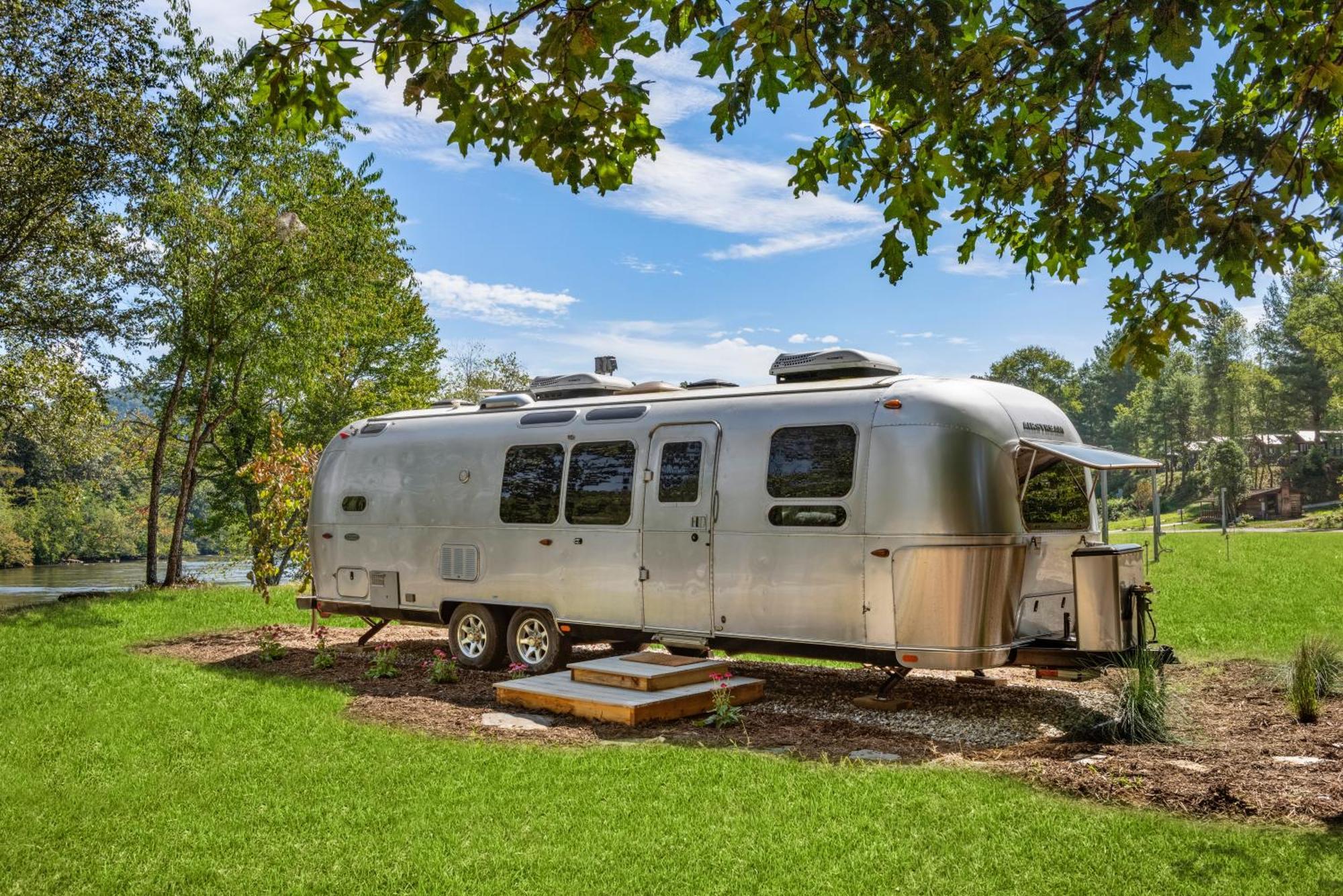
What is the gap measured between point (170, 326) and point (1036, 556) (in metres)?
18.8

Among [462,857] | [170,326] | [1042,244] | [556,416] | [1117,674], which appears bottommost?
[462,857]

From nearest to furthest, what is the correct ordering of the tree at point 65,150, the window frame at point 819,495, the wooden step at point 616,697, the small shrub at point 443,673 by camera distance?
the wooden step at point 616,697 < the window frame at point 819,495 < the small shrub at point 443,673 < the tree at point 65,150

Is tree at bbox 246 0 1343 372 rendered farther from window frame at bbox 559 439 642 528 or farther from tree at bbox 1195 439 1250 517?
tree at bbox 1195 439 1250 517

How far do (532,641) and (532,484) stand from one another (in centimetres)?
167

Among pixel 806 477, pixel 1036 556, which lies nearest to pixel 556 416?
pixel 806 477

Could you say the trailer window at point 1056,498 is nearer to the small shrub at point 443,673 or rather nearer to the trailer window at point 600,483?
the trailer window at point 600,483

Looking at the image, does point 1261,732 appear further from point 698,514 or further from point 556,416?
point 556,416

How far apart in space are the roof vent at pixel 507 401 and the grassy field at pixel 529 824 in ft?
14.4

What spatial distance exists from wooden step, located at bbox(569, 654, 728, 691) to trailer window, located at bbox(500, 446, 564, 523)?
76.1 inches

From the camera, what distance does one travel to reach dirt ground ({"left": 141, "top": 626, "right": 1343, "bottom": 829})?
19.3 feet

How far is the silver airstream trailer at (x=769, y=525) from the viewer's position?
27.2 feet

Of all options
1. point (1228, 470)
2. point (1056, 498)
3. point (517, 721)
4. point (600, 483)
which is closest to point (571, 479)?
point (600, 483)

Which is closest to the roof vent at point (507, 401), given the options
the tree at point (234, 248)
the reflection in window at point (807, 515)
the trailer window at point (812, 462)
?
the trailer window at point (812, 462)

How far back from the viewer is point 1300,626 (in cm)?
1300
